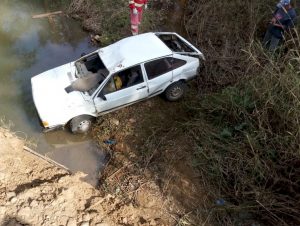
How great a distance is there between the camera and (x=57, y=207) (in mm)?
6141

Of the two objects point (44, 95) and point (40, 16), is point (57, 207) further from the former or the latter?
point (40, 16)

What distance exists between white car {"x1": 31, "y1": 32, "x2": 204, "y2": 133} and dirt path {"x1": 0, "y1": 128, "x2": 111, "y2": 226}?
893 millimetres

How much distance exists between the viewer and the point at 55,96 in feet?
24.8

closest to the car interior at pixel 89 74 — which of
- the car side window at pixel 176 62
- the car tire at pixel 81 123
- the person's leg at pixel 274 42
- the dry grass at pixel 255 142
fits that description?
the car tire at pixel 81 123

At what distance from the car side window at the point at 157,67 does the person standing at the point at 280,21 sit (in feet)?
7.69

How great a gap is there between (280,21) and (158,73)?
3065 mm

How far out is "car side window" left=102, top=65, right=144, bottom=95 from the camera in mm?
7469

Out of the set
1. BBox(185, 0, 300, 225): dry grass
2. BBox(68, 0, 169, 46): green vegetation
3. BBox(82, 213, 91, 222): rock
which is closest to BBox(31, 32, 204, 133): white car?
BBox(185, 0, 300, 225): dry grass

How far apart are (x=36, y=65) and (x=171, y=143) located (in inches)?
183

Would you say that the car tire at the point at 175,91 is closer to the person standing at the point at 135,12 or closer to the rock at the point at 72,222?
the person standing at the point at 135,12

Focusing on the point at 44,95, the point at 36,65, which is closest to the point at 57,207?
the point at 44,95

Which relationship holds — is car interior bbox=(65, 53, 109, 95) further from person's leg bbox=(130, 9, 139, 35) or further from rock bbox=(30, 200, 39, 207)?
rock bbox=(30, 200, 39, 207)

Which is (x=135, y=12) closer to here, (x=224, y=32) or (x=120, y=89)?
(x=224, y=32)

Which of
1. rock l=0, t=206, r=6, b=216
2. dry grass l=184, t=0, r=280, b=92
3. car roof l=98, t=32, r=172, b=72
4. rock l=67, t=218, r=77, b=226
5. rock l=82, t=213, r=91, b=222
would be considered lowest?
rock l=82, t=213, r=91, b=222
